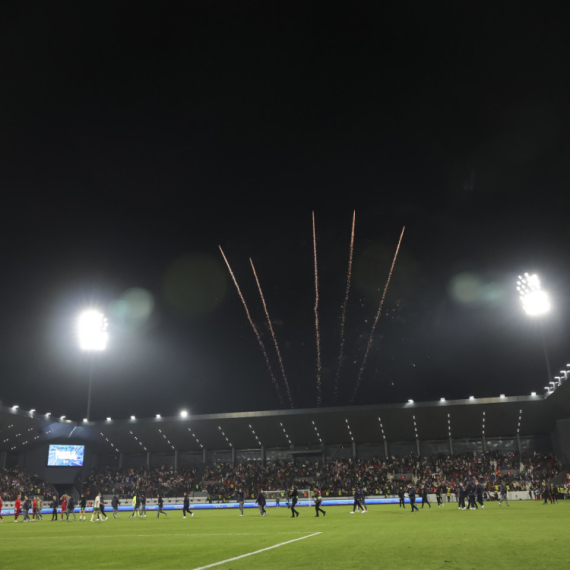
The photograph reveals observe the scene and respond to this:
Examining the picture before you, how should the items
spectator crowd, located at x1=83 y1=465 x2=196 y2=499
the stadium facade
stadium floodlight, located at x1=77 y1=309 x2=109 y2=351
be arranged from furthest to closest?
spectator crowd, located at x1=83 y1=465 x2=196 y2=499, stadium floodlight, located at x1=77 y1=309 x2=109 y2=351, the stadium facade

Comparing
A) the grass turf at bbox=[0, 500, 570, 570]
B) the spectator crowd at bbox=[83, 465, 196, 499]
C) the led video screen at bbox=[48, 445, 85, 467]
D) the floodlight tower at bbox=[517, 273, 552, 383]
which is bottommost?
the grass turf at bbox=[0, 500, 570, 570]

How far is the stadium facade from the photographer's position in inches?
2331

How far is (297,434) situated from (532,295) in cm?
3286

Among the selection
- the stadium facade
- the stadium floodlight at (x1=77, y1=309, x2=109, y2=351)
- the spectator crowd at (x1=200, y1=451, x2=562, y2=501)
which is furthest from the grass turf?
the stadium floodlight at (x1=77, y1=309, x2=109, y2=351)

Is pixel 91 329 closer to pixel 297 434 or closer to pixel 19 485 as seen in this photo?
pixel 19 485

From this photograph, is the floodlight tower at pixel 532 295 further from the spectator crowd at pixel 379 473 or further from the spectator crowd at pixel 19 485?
the spectator crowd at pixel 19 485

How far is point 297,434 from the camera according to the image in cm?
6819

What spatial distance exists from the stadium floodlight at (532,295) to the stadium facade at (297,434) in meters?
10.3

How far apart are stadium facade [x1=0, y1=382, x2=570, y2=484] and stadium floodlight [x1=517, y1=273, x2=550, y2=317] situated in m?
10.3

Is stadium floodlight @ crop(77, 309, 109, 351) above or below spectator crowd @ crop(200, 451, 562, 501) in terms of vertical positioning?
above

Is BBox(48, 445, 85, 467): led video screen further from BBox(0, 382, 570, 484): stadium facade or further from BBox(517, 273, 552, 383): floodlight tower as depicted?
BBox(517, 273, 552, 383): floodlight tower

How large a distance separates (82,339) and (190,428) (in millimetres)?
17187

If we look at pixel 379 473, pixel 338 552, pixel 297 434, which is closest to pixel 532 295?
pixel 379 473

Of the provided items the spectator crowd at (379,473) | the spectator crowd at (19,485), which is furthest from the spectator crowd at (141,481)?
the spectator crowd at (19,485)
